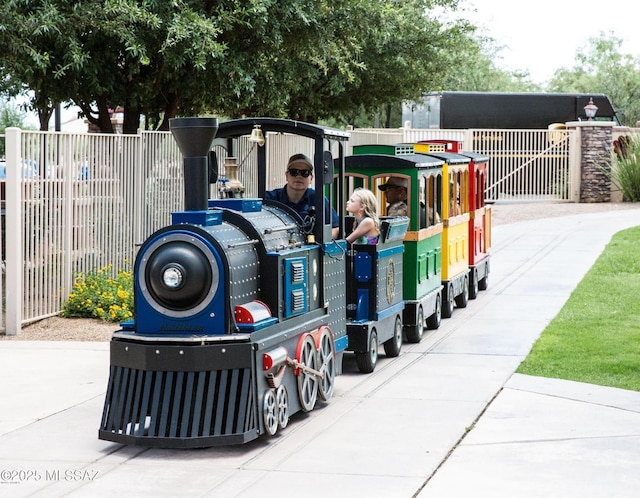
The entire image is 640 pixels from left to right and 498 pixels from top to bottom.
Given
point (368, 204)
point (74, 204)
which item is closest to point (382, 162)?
point (368, 204)

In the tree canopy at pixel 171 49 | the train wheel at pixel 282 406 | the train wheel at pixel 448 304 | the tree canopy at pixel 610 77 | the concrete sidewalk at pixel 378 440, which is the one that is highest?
the tree canopy at pixel 610 77

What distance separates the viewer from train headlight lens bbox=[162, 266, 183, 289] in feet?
24.3

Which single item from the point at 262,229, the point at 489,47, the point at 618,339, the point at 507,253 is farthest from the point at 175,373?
the point at 489,47

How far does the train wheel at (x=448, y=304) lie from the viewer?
1390 centimetres

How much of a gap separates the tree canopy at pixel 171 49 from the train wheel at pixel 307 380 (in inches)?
268

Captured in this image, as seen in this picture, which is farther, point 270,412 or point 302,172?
point 302,172

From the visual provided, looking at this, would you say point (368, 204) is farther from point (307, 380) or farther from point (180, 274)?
point (180, 274)

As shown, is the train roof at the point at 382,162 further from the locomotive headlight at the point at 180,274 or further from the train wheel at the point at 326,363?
the locomotive headlight at the point at 180,274

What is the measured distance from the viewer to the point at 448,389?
9.52m

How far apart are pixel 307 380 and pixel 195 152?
1.99 m

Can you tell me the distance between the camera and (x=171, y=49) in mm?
14859

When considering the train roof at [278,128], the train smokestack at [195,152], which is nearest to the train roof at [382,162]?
the train roof at [278,128]

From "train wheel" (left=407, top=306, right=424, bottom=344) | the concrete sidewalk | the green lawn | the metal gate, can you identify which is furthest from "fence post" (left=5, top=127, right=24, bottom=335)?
the metal gate

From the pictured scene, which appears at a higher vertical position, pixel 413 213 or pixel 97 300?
pixel 413 213
